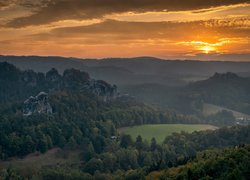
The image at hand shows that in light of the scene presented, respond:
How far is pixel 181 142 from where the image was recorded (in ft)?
458

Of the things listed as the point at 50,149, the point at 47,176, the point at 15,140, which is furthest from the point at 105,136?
the point at 47,176

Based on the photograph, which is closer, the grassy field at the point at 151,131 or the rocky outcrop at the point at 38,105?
the grassy field at the point at 151,131

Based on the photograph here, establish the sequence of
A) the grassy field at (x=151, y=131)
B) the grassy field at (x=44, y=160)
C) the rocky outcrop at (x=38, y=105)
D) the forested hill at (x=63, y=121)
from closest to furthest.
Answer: the grassy field at (x=44, y=160) → the forested hill at (x=63, y=121) → the grassy field at (x=151, y=131) → the rocky outcrop at (x=38, y=105)

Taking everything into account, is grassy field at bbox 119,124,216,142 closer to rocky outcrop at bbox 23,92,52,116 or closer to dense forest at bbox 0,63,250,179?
dense forest at bbox 0,63,250,179

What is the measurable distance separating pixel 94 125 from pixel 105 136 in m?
8.95

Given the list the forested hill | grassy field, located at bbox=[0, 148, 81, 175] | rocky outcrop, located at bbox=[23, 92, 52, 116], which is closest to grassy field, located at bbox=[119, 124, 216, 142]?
the forested hill

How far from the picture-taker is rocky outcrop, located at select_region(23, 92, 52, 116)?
160m

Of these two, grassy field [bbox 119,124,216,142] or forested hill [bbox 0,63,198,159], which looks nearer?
forested hill [bbox 0,63,198,159]

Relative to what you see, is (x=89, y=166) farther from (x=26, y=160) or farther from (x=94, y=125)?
(x=94, y=125)

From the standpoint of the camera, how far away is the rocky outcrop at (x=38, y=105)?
160 meters

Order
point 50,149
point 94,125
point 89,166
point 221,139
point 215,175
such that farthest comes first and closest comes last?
1. point 94,125
2. point 221,139
3. point 50,149
4. point 89,166
5. point 215,175

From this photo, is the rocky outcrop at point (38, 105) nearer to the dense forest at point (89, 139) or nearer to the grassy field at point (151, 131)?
the dense forest at point (89, 139)

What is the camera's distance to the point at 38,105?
161m

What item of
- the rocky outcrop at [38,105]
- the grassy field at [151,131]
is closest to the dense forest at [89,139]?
the rocky outcrop at [38,105]
